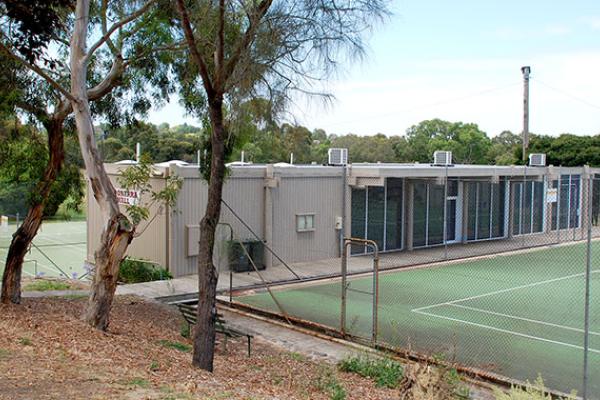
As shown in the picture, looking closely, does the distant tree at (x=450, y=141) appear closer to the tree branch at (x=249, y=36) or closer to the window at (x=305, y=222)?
the window at (x=305, y=222)

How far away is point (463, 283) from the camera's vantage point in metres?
20.4

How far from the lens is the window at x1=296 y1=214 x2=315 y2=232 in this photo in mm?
23469

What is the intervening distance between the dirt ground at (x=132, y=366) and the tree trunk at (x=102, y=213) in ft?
1.64

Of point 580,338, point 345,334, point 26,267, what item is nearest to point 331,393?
point 345,334

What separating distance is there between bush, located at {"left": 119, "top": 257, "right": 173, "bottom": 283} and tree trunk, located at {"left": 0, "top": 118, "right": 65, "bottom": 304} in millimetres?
6638

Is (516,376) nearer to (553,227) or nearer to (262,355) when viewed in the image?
(262,355)

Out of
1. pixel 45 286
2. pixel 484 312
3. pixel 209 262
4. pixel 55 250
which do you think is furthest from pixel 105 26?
pixel 55 250

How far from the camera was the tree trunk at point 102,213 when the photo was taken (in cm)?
1184

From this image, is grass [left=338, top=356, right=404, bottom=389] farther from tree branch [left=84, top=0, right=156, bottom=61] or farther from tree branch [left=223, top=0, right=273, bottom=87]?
tree branch [left=84, top=0, right=156, bottom=61]

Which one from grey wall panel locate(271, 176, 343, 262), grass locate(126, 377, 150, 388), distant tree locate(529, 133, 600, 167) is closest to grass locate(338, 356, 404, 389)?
grass locate(126, 377, 150, 388)

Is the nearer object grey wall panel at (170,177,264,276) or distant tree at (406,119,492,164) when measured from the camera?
grey wall panel at (170,177,264,276)

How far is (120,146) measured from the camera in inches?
2194

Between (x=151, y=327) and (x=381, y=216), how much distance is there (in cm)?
1427

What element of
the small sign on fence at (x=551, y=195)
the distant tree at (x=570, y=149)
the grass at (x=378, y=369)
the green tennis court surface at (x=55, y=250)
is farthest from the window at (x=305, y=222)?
the distant tree at (x=570, y=149)
